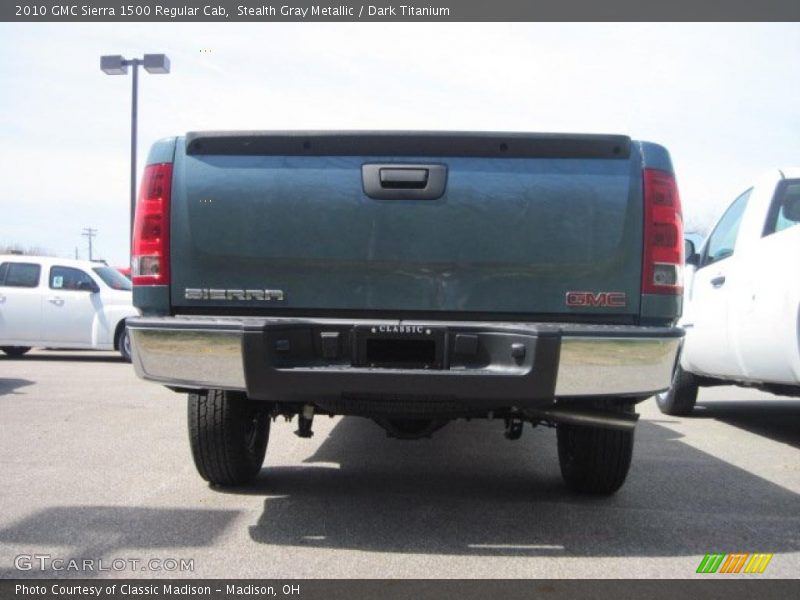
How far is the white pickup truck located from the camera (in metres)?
5.09

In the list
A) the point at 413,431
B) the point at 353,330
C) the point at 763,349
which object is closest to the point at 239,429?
the point at 413,431

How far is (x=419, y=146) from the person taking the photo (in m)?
3.56

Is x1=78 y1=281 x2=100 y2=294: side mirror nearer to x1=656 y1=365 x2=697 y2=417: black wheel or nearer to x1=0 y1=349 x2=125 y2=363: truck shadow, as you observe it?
x1=0 y1=349 x2=125 y2=363: truck shadow

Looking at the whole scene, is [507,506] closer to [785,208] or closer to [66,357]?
[785,208]

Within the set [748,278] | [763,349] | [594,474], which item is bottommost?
[594,474]

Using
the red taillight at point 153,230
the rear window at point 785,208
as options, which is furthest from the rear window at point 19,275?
the rear window at point 785,208

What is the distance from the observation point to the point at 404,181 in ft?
11.6

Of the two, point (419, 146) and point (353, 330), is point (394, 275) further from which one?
point (419, 146)

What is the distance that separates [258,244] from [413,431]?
1.25 metres

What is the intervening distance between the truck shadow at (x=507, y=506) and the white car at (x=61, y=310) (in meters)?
7.92
